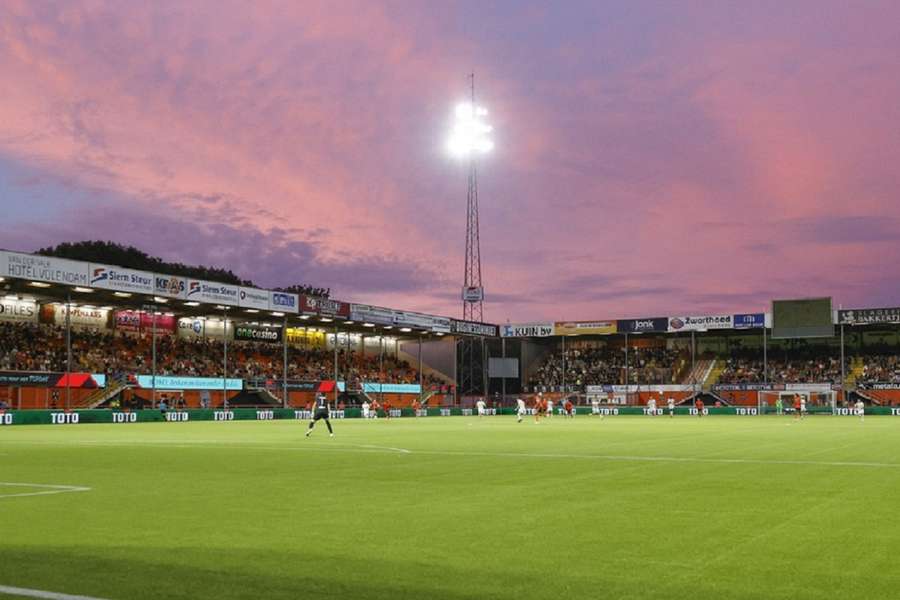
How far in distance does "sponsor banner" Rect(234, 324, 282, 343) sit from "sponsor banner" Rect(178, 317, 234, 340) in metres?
0.90

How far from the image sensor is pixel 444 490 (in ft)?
47.7

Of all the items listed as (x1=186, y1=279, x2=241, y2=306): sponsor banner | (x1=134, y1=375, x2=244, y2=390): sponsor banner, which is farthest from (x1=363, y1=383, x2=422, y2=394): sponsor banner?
Result: (x1=186, y1=279, x2=241, y2=306): sponsor banner

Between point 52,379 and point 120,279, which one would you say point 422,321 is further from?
point 52,379

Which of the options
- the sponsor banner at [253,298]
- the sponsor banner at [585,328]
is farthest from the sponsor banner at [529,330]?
the sponsor banner at [253,298]

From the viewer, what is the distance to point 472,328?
327 feet

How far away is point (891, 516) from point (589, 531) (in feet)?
13.5

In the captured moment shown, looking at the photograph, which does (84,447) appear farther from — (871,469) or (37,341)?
(37,341)

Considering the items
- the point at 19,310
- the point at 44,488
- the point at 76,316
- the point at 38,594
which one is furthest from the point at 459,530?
the point at 76,316

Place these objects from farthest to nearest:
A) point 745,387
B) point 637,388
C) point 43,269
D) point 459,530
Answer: point 637,388 < point 745,387 < point 43,269 < point 459,530

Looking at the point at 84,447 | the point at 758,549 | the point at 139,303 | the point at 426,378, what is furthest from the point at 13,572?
the point at 426,378

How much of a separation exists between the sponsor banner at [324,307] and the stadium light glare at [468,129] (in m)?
17.2

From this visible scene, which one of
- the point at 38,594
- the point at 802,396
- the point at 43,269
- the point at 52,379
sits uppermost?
the point at 43,269

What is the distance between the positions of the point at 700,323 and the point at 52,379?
216 ft

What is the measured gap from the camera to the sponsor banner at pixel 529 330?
109 m
